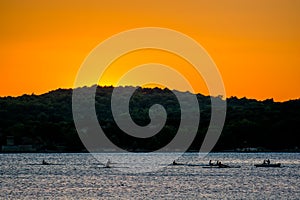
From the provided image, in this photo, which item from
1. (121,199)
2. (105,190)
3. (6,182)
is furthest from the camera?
(6,182)

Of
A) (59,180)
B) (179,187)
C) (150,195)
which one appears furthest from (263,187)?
(59,180)

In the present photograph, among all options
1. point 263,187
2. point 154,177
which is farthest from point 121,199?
point 154,177

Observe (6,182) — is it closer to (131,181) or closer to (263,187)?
(131,181)

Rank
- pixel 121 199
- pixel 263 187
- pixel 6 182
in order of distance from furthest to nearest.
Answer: pixel 6 182
pixel 263 187
pixel 121 199

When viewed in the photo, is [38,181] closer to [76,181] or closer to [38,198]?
[76,181]

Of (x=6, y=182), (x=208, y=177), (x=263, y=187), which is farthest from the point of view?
(x=208, y=177)

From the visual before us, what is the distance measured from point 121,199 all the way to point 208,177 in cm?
3878

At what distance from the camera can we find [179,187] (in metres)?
105

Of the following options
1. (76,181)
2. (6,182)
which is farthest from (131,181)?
(6,182)

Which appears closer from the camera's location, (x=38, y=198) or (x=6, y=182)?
(x=38, y=198)

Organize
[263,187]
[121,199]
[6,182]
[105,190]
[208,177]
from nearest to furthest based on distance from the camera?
[121,199] < [105,190] < [263,187] < [6,182] < [208,177]

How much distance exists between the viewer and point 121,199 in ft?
290

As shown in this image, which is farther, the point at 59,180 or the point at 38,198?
the point at 59,180

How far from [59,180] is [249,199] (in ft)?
115
